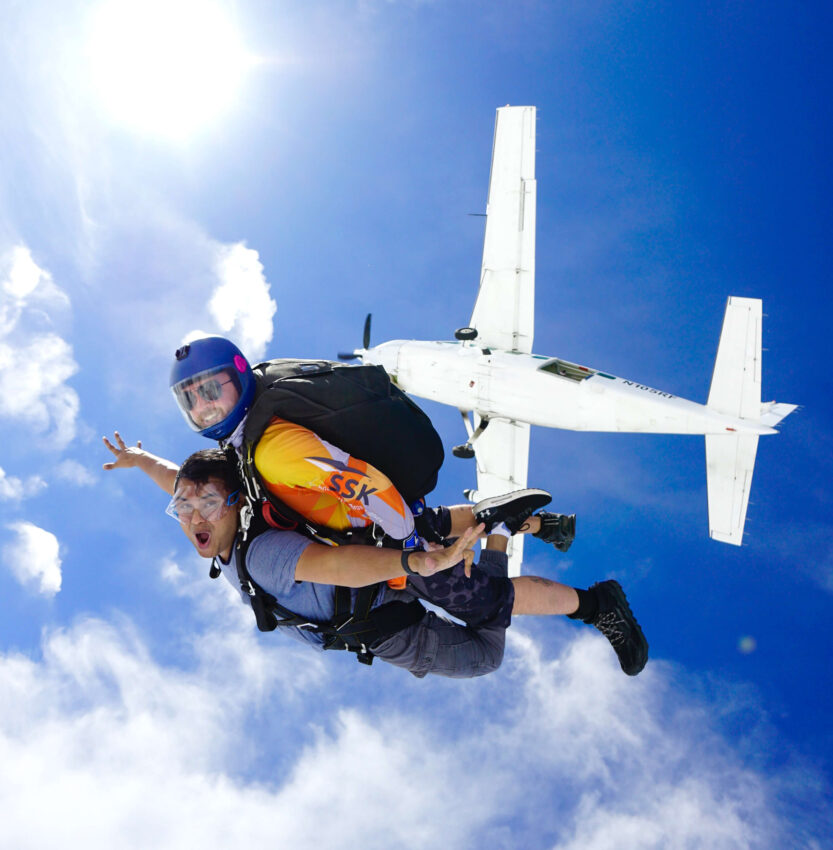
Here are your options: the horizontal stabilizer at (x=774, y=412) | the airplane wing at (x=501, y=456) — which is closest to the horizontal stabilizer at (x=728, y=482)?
the horizontal stabilizer at (x=774, y=412)

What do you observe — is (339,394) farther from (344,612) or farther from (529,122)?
Answer: (529,122)

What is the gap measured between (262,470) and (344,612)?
1.37 meters

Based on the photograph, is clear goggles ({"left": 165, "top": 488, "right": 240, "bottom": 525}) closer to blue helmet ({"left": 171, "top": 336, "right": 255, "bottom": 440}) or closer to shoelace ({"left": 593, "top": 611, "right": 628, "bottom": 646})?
blue helmet ({"left": 171, "top": 336, "right": 255, "bottom": 440})

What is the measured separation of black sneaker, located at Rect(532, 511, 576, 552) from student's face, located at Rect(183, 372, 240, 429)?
3.22m

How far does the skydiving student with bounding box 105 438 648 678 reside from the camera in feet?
10.8

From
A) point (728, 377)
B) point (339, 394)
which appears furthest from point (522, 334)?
point (339, 394)

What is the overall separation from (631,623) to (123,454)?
5874 mm

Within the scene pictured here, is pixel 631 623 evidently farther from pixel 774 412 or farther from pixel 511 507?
pixel 774 412

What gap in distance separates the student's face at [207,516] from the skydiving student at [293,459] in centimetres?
42

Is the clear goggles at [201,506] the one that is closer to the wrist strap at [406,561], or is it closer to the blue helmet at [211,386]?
the blue helmet at [211,386]

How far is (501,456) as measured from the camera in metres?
18.5

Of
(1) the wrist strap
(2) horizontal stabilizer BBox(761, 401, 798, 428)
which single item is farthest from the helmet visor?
(2) horizontal stabilizer BBox(761, 401, 798, 428)

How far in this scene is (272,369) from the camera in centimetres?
413

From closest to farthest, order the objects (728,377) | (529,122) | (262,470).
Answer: (262,470) → (728,377) → (529,122)
